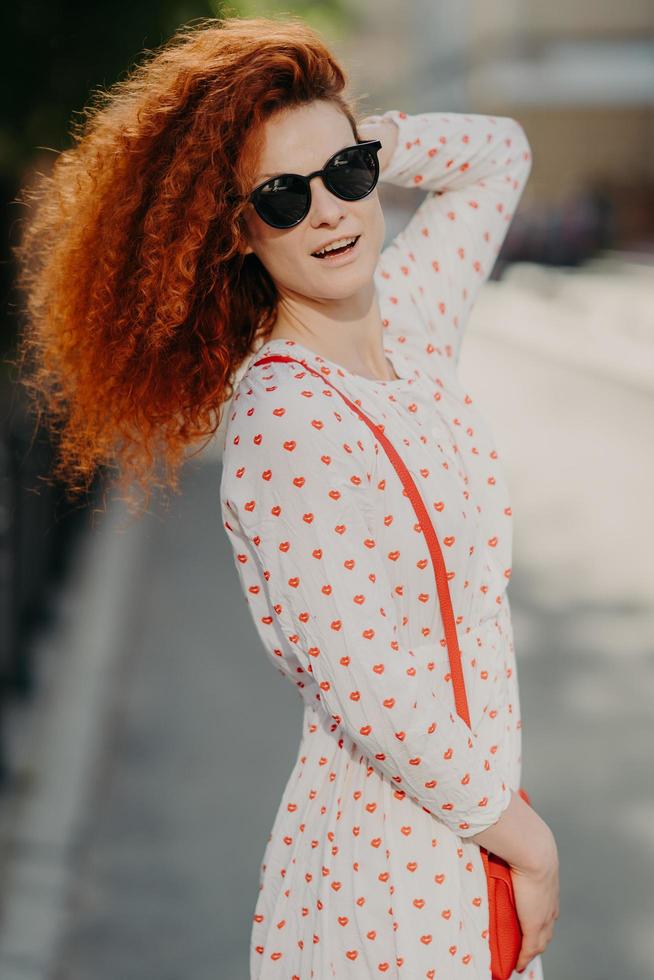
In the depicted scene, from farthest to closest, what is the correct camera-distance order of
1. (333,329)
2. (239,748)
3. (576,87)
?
(576,87) < (239,748) < (333,329)

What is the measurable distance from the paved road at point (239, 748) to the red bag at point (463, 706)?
2.10 meters

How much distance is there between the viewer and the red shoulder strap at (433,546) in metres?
1.66

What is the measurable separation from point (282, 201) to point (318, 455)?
37cm

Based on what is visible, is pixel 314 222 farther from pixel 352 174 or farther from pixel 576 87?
pixel 576 87

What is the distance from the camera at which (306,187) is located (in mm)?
1724

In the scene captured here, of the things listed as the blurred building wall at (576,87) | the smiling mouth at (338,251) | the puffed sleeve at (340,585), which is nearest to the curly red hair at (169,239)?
the smiling mouth at (338,251)

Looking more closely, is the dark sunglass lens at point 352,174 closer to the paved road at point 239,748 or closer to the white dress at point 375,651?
the white dress at point 375,651

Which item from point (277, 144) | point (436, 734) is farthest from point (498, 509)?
point (277, 144)

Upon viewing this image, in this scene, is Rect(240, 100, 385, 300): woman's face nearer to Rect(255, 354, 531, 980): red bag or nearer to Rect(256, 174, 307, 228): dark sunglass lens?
Rect(256, 174, 307, 228): dark sunglass lens

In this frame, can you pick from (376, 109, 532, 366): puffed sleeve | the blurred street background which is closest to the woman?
(376, 109, 532, 366): puffed sleeve

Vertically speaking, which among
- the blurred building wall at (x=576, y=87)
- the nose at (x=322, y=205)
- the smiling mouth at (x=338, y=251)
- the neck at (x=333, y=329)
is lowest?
the blurred building wall at (x=576, y=87)

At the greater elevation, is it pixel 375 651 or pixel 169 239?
pixel 169 239

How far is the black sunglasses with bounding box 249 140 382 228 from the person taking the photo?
1.72 meters

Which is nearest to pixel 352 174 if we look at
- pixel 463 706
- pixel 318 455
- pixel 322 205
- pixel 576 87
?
pixel 322 205
